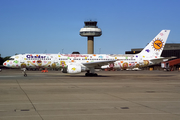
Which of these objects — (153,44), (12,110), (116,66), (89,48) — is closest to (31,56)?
(116,66)

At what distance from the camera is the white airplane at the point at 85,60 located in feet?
119

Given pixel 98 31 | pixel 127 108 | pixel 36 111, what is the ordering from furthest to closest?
pixel 98 31 < pixel 127 108 < pixel 36 111

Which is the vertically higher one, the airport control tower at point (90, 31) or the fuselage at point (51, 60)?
the airport control tower at point (90, 31)

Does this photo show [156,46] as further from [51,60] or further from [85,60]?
[51,60]

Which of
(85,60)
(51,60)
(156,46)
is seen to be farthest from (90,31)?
(51,60)

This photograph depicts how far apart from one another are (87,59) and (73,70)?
186 inches

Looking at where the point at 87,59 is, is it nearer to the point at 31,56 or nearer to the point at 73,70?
the point at 73,70

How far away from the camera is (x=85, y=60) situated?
125ft

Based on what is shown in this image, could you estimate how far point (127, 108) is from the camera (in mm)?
10711

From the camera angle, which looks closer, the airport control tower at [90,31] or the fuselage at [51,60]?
the fuselage at [51,60]

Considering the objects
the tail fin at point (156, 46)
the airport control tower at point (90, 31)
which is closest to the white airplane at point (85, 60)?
the tail fin at point (156, 46)

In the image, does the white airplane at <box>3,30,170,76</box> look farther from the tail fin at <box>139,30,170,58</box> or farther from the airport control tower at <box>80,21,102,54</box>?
the airport control tower at <box>80,21,102,54</box>

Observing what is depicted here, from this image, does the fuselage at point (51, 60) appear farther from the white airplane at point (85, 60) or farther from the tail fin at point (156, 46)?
the tail fin at point (156, 46)

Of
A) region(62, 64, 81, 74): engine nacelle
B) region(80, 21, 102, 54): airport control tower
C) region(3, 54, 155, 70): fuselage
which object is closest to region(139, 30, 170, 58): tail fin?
region(3, 54, 155, 70): fuselage
